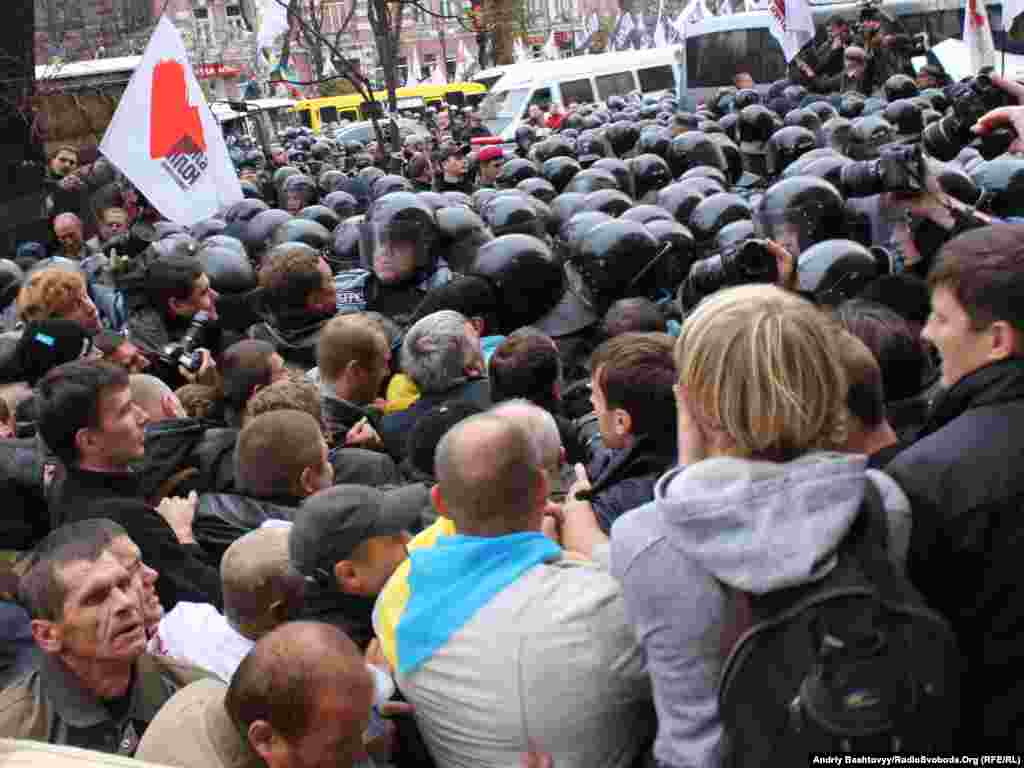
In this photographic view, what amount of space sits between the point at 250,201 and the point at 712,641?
27.4ft

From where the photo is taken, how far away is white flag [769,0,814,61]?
47.3 ft

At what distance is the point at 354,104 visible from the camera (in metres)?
42.2

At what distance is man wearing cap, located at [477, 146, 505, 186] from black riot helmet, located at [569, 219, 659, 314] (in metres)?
6.71

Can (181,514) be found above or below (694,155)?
below

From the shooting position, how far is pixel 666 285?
5.67 metres

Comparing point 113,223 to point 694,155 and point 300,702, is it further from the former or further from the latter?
point 300,702

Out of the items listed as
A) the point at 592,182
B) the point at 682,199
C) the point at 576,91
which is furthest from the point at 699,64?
the point at 682,199

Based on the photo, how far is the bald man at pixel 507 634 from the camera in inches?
88.4

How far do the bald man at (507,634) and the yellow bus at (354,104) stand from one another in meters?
37.1

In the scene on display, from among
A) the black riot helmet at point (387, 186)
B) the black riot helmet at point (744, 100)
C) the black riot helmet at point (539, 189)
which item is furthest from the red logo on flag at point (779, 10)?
the black riot helmet at point (539, 189)

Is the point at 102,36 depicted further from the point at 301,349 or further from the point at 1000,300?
the point at 1000,300

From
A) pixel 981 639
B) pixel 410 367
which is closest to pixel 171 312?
pixel 410 367

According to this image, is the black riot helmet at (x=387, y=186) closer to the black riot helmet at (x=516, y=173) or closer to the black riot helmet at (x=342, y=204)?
the black riot helmet at (x=342, y=204)

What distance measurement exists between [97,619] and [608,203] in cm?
508
